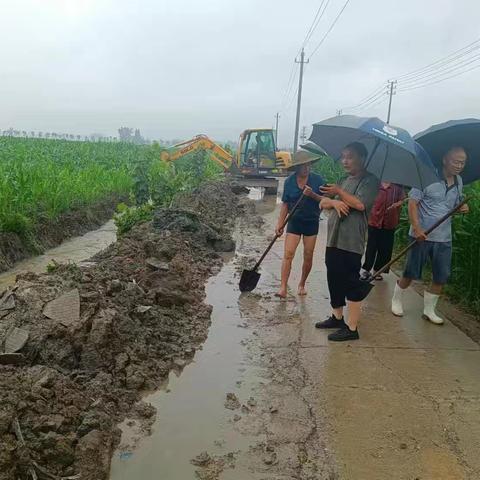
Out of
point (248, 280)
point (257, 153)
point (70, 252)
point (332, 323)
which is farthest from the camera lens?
point (257, 153)

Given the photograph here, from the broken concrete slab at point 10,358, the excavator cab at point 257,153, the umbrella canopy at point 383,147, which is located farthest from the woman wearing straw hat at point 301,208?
the excavator cab at point 257,153

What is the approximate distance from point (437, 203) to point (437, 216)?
13 centimetres

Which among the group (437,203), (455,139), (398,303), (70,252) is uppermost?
(455,139)

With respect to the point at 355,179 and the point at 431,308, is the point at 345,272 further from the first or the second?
the point at 431,308

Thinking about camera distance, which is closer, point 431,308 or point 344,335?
point 344,335

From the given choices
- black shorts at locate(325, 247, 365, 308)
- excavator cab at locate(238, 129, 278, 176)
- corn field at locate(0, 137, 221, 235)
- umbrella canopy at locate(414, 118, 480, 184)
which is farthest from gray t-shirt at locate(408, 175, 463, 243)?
excavator cab at locate(238, 129, 278, 176)

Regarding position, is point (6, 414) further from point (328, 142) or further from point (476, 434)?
point (328, 142)

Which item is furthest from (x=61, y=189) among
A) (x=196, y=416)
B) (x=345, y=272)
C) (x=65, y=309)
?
(x=196, y=416)

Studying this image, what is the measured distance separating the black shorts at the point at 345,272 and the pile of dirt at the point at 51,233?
5.69 meters

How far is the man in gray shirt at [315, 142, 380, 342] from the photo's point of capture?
452 cm

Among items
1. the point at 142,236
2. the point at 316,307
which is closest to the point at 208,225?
the point at 142,236

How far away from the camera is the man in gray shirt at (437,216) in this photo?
4875 millimetres

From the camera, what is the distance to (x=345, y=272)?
15.7ft

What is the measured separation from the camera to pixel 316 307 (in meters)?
5.88
